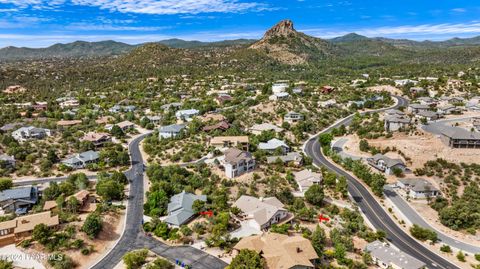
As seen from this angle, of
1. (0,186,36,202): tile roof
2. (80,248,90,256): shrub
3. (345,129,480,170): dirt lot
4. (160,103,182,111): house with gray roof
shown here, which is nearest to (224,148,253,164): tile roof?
(345,129,480,170): dirt lot

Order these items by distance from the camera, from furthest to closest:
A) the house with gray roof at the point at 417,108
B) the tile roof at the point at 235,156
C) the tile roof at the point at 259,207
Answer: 1. the house with gray roof at the point at 417,108
2. the tile roof at the point at 235,156
3. the tile roof at the point at 259,207

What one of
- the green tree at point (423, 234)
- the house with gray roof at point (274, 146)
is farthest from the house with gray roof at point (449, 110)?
the green tree at point (423, 234)

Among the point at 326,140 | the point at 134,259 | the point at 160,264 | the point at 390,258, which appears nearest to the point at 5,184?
the point at 134,259

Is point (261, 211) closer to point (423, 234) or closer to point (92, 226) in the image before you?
point (92, 226)

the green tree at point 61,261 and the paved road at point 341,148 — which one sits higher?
the paved road at point 341,148

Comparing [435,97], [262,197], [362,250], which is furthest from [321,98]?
[362,250]

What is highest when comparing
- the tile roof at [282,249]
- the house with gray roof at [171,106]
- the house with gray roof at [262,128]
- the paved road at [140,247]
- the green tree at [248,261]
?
the house with gray roof at [171,106]

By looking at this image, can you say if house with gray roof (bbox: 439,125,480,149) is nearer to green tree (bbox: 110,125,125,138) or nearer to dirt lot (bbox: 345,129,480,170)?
dirt lot (bbox: 345,129,480,170)

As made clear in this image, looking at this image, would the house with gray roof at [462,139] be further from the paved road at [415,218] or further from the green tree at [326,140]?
the green tree at [326,140]
